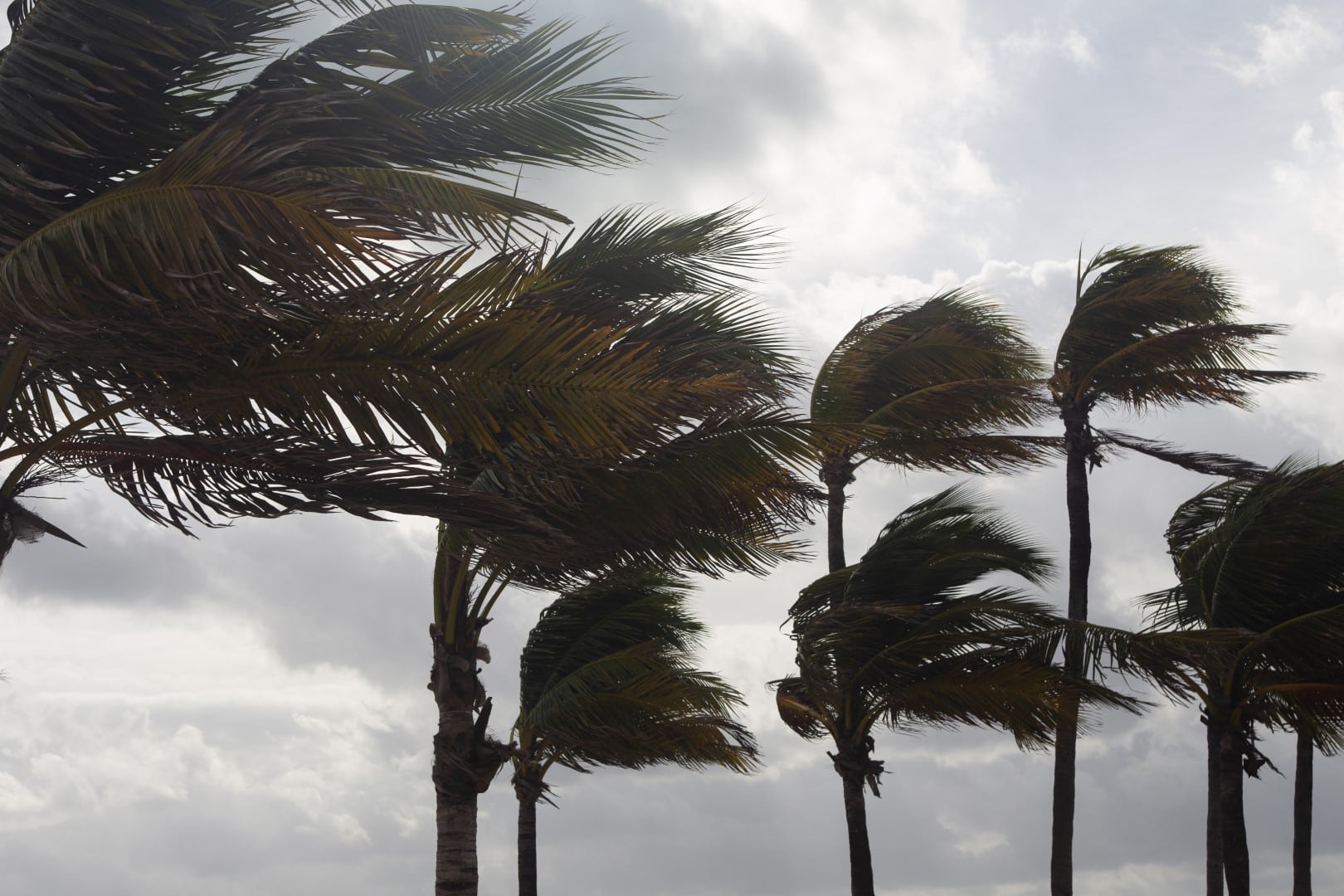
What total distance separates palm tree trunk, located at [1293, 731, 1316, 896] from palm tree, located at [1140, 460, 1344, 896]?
7.03 m

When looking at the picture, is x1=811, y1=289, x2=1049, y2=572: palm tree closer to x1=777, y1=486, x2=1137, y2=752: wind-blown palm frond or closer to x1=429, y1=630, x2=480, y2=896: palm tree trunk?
x1=777, y1=486, x2=1137, y2=752: wind-blown palm frond

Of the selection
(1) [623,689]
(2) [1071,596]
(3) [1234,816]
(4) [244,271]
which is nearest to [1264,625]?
(3) [1234,816]

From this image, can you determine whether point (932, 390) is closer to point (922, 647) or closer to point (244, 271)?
point (922, 647)

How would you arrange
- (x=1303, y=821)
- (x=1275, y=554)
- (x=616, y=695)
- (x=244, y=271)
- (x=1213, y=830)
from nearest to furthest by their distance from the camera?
1. (x=244, y=271)
2. (x=1275, y=554)
3. (x=616, y=695)
4. (x=1213, y=830)
5. (x=1303, y=821)

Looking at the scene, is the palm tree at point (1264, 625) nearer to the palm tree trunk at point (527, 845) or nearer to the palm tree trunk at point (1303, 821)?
the palm tree trunk at point (1303, 821)

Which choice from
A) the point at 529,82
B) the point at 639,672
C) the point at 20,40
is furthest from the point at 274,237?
the point at 639,672

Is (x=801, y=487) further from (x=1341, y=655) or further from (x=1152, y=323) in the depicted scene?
(x=1152, y=323)

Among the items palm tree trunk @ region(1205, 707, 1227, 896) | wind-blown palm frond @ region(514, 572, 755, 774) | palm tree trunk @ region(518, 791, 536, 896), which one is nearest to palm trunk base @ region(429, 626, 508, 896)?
wind-blown palm frond @ region(514, 572, 755, 774)

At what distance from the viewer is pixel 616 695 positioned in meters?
14.4

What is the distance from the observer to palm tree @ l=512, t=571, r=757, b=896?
14703 mm

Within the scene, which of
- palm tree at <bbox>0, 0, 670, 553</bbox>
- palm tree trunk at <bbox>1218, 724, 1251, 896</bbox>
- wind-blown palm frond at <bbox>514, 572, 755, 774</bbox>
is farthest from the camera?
wind-blown palm frond at <bbox>514, 572, 755, 774</bbox>

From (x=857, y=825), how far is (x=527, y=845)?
523 centimetres

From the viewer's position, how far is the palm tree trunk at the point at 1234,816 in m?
13.3

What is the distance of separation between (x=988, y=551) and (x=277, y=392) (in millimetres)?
10792
